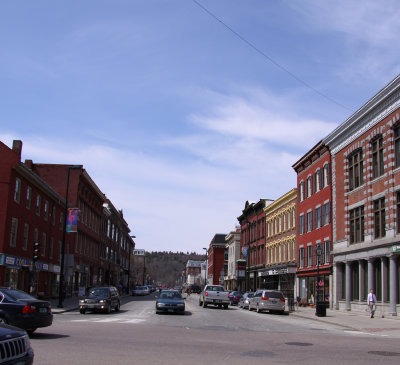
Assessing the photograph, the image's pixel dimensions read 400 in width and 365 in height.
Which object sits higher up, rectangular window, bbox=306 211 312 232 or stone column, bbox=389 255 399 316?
rectangular window, bbox=306 211 312 232

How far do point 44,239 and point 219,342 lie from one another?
32970 mm

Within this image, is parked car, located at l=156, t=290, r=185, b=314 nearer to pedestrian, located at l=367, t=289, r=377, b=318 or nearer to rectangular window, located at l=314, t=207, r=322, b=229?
pedestrian, located at l=367, t=289, r=377, b=318

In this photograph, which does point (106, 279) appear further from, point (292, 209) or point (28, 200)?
point (28, 200)

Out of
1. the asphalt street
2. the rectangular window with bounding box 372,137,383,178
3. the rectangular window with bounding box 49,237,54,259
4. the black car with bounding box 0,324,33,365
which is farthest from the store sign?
the rectangular window with bounding box 49,237,54,259

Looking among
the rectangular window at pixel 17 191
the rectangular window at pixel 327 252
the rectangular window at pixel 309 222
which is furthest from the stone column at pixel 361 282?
the rectangular window at pixel 17 191

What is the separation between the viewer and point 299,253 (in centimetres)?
5150

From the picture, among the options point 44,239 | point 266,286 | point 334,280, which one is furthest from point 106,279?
point 334,280

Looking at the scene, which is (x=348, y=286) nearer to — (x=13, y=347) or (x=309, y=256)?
(x=309, y=256)

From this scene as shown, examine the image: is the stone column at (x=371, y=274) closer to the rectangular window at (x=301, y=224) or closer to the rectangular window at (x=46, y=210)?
the rectangular window at (x=301, y=224)

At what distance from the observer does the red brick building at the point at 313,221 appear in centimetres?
4331

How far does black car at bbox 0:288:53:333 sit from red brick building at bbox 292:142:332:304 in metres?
30.7

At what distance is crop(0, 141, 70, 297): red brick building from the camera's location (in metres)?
34.9

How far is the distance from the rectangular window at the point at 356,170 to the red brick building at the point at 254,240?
92.1ft

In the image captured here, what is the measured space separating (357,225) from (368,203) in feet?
9.32
